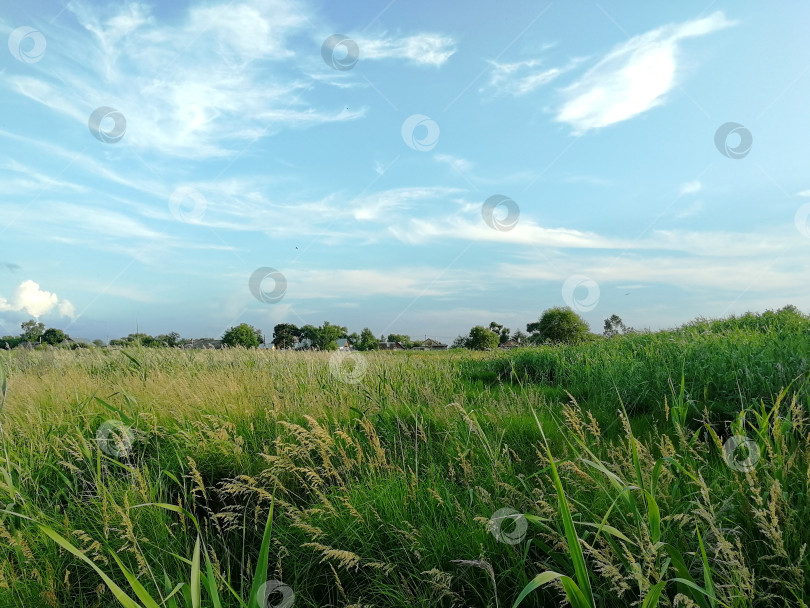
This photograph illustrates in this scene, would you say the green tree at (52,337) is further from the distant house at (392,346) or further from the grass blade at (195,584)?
the distant house at (392,346)

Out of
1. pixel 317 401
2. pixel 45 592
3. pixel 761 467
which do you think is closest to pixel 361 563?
pixel 45 592

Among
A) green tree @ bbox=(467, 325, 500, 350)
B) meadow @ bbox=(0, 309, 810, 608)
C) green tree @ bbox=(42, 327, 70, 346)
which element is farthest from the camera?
green tree @ bbox=(467, 325, 500, 350)

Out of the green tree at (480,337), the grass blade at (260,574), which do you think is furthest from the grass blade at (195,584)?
the green tree at (480,337)

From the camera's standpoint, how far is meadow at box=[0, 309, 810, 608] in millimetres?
2283

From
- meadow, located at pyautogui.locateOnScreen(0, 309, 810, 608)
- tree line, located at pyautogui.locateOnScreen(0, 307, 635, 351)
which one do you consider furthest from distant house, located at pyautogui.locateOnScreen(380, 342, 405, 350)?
meadow, located at pyautogui.locateOnScreen(0, 309, 810, 608)

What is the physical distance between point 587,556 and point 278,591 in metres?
1.89

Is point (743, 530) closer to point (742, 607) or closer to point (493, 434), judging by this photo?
point (742, 607)

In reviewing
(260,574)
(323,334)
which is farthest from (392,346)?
(260,574)

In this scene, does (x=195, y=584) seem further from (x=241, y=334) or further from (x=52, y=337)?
(x=241, y=334)

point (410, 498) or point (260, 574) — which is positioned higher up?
point (260, 574)

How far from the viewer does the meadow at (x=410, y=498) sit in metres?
2.28

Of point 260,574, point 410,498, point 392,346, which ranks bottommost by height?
point 410,498

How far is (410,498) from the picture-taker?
344cm

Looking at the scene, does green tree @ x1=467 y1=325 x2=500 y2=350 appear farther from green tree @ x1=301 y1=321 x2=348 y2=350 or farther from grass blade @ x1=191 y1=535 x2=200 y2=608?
grass blade @ x1=191 y1=535 x2=200 y2=608
